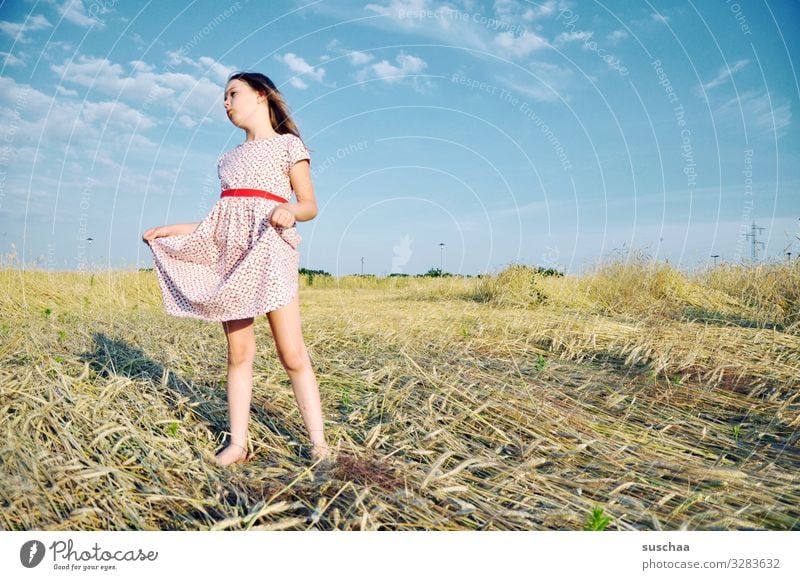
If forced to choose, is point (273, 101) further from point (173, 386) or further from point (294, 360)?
point (173, 386)

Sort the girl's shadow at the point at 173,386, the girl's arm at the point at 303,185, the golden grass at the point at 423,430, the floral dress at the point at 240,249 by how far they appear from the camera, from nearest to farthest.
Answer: the golden grass at the point at 423,430 → the floral dress at the point at 240,249 → the girl's arm at the point at 303,185 → the girl's shadow at the point at 173,386

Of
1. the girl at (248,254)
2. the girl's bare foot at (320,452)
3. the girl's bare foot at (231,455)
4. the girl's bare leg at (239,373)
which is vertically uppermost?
the girl at (248,254)

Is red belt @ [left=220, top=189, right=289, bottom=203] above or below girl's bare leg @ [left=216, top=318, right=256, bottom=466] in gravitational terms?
above

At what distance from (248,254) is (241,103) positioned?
55 centimetres

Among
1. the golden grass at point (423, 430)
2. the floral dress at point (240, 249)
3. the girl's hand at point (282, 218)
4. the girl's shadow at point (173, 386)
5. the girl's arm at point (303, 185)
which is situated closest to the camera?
the golden grass at point (423, 430)

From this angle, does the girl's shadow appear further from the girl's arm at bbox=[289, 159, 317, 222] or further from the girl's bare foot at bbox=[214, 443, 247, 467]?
the girl's arm at bbox=[289, 159, 317, 222]

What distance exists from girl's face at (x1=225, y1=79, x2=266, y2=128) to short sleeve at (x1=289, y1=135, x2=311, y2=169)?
176 mm

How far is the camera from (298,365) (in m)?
1.75

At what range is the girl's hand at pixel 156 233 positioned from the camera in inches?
72.0

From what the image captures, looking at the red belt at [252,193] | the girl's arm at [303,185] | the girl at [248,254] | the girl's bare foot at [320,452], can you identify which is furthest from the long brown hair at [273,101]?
the girl's bare foot at [320,452]

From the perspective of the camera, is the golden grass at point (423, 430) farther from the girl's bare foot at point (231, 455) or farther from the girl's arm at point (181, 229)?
the girl's arm at point (181, 229)

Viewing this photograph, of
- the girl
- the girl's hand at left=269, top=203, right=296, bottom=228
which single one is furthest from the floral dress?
the girl's hand at left=269, top=203, right=296, bottom=228

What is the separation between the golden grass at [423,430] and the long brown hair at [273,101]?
43.3 inches

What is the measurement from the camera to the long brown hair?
1.85 m
